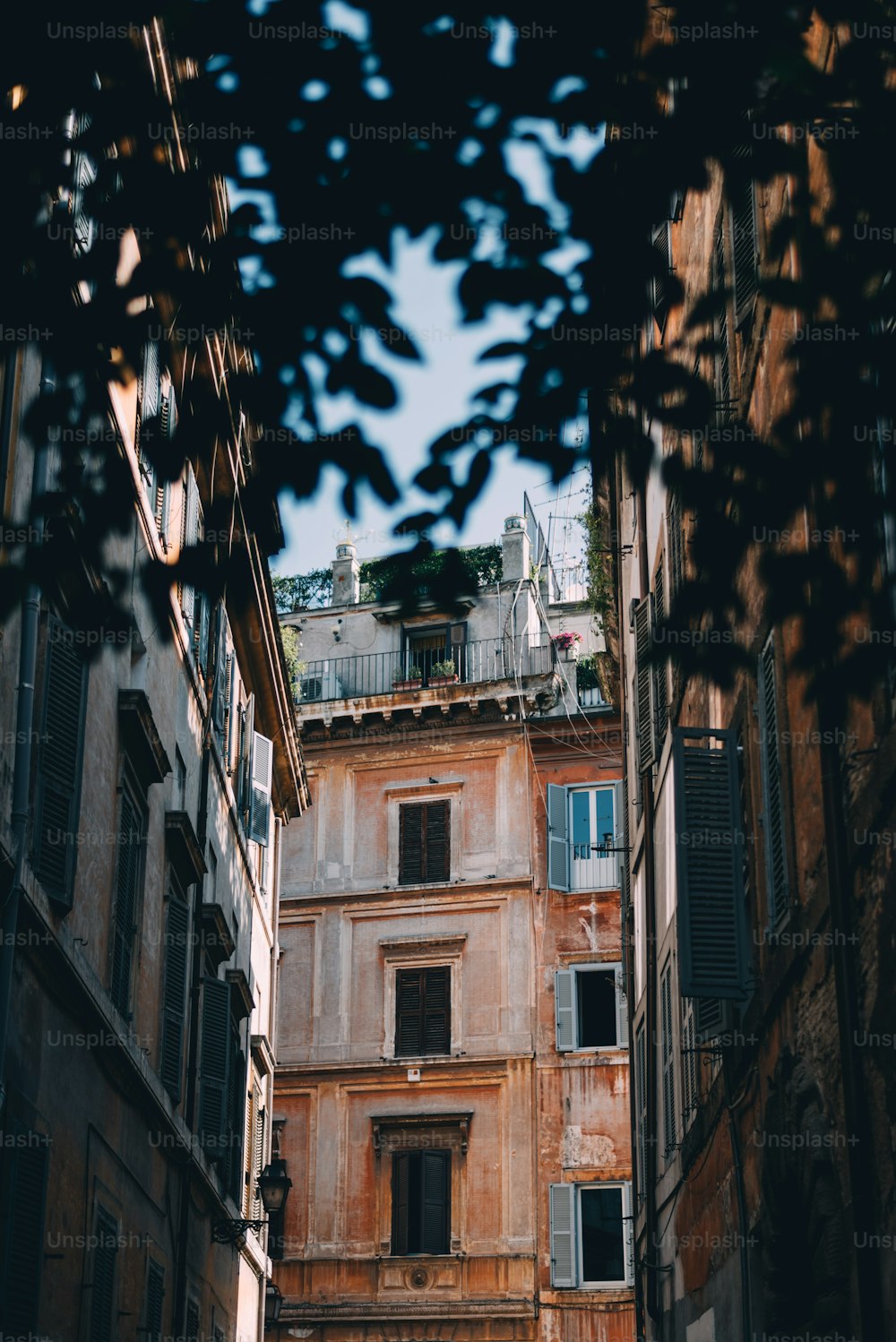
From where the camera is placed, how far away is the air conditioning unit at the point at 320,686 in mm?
35938

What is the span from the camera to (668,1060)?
54.2 feet

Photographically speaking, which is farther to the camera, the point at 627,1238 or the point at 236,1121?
the point at 627,1238

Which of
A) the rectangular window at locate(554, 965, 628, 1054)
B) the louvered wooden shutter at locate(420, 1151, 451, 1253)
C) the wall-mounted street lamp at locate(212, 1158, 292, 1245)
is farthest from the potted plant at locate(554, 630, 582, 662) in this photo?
the wall-mounted street lamp at locate(212, 1158, 292, 1245)

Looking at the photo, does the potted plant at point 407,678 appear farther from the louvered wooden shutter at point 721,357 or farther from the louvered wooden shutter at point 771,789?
the louvered wooden shutter at point 771,789

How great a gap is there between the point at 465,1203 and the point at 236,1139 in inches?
422

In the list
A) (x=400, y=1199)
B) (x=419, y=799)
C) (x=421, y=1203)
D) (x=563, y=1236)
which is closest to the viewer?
(x=563, y=1236)

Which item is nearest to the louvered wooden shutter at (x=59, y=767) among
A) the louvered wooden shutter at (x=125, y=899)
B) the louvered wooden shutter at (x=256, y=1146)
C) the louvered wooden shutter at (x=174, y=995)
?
the louvered wooden shutter at (x=125, y=899)

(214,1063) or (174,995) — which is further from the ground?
(174,995)

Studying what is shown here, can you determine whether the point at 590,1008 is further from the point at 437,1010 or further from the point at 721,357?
the point at 721,357

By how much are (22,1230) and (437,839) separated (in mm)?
23394

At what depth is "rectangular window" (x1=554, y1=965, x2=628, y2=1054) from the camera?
30.6 m

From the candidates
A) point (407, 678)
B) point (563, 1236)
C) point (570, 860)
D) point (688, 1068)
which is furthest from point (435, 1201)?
point (688, 1068)

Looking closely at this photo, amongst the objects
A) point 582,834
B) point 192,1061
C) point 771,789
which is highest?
point 582,834

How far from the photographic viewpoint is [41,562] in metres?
6.17
